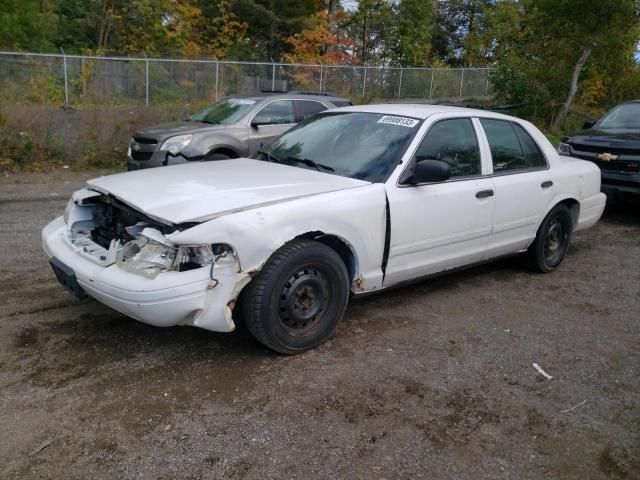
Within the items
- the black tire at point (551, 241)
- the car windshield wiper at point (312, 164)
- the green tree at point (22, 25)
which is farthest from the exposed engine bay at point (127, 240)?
the green tree at point (22, 25)

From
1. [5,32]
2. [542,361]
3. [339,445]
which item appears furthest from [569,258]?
[5,32]

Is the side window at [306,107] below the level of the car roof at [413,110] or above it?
below

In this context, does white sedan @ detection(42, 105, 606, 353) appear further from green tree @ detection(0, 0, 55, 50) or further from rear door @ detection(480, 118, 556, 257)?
green tree @ detection(0, 0, 55, 50)

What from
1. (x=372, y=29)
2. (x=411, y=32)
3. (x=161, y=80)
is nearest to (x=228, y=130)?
(x=161, y=80)

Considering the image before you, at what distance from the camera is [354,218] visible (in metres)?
4.15

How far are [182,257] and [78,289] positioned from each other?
0.84m

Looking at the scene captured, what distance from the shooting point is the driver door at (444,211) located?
4.49m

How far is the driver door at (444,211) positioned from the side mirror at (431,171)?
0.47 feet

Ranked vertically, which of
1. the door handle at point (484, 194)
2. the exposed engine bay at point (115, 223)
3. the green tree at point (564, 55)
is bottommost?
the exposed engine bay at point (115, 223)

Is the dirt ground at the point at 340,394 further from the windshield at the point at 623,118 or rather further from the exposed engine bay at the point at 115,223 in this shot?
the windshield at the point at 623,118

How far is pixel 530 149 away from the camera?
5.75 meters

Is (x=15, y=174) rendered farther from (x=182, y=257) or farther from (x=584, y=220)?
(x=584, y=220)

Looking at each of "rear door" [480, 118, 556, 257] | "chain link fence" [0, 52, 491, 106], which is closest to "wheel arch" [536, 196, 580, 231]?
"rear door" [480, 118, 556, 257]

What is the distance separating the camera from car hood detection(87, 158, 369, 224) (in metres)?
3.69
